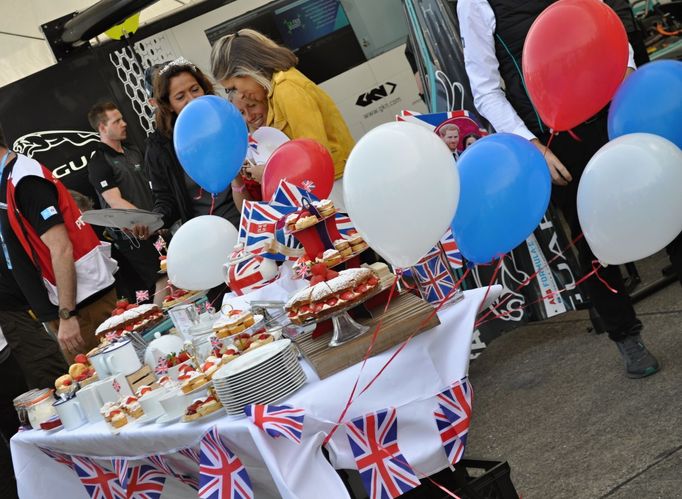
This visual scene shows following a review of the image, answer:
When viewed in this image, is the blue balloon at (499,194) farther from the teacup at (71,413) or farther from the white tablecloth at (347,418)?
the teacup at (71,413)

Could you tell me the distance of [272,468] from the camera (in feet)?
5.39

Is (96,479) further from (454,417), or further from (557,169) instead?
(557,169)

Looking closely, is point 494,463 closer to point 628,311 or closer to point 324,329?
point 324,329

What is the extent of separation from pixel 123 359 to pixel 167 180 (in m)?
1.42

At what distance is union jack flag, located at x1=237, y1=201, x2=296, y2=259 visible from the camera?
246 centimetres

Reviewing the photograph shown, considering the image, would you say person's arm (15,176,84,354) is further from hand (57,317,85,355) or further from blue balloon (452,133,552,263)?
blue balloon (452,133,552,263)

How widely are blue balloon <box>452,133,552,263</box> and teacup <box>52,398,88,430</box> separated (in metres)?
1.39

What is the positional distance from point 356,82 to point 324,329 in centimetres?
363

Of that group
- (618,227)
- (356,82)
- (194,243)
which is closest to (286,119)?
(194,243)

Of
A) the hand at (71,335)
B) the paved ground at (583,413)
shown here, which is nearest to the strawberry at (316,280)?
the paved ground at (583,413)

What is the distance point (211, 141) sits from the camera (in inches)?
112

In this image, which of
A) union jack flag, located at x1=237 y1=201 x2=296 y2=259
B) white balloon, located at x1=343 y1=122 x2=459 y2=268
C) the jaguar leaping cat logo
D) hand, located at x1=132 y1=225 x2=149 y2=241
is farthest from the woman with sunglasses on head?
white balloon, located at x1=343 y1=122 x2=459 y2=268

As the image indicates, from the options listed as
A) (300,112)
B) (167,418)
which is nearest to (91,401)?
(167,418)

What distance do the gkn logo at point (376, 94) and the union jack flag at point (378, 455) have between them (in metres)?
3.99
